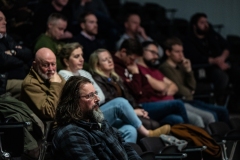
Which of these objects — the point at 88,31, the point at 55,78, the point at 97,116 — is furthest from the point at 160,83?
the point at 97,116

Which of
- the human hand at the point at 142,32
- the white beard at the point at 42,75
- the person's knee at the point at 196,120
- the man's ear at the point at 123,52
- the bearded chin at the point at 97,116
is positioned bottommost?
the person's knee at the point at 196,120

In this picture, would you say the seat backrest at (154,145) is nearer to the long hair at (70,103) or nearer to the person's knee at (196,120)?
the person's knee at (196,120)

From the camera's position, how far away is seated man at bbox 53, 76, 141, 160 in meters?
4.47

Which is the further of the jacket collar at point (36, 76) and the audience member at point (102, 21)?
the audience member at point (102, 21)

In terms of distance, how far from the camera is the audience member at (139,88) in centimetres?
707

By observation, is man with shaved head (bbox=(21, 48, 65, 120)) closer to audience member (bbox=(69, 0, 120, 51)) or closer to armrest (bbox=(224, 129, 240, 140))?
armrest (bbox=(224, 129, 240, 140))

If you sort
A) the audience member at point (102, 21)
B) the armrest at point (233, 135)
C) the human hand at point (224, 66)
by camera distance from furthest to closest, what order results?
1. the human hand at point (224, 66)
2. the audience member at point (102, 21)
3. the armrest at point (233, 135)

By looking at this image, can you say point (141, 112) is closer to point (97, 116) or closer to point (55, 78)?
point (55, 78)

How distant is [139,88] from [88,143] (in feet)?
9.11

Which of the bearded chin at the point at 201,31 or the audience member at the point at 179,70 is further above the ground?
the bearded chin at the point at 201,31

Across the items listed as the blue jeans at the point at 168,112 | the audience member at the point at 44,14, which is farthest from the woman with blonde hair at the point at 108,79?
the audience member at the point at 44,14

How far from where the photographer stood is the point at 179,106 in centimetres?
706

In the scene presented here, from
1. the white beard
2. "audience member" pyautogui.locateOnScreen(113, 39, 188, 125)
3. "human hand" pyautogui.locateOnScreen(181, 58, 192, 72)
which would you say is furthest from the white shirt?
"human hand" pyautogui.locateOnScreen(181, 58, 192, 72)

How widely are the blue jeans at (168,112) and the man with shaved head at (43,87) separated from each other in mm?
1532
